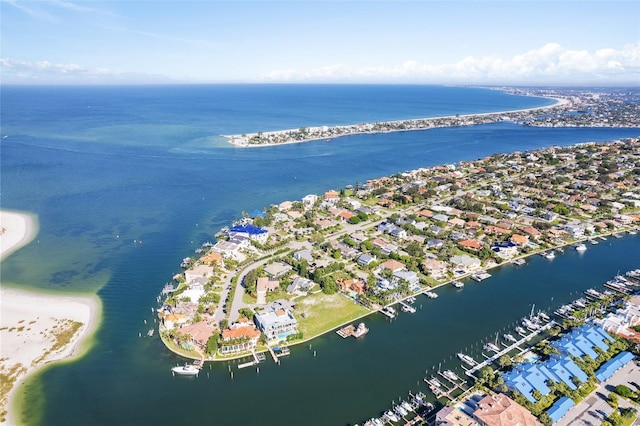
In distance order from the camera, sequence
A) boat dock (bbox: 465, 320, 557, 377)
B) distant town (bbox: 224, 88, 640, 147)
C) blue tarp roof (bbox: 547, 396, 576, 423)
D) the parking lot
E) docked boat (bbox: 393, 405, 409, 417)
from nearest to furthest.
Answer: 1. blue tarp roof (bbox: 547, 396, 576, 423)
2. the parking lot
3. docked boat (bbox: 393, 405, 409, 417)
4. boat dock (bbox: 465, 320, 557, 377)
5. distant town (bbox: 224, 88, 640, 147)

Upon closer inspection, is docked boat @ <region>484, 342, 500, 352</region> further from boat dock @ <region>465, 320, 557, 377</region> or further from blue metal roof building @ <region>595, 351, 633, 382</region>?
blue metal roof building @ <region>595, 351, 633, 382</region>

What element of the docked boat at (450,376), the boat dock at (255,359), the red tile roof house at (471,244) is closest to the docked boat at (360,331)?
the docked boat at (450,376)

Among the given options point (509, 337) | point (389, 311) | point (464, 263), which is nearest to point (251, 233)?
point (389, 311)

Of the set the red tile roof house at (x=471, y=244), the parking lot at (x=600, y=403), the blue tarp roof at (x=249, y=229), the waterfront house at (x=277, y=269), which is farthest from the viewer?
the blue tarp roof at (x=249, y=229)

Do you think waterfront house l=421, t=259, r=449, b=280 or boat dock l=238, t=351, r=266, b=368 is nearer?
boat dock l=238, t=351, r=266, b=368

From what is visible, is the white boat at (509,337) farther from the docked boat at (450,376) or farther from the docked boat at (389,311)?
the docked boat at (389,311)

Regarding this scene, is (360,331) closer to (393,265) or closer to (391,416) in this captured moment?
(391,416)

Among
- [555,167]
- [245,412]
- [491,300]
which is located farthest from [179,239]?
[555,167]

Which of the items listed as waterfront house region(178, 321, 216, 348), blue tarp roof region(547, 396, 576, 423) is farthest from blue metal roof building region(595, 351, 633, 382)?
waterfront house region(178, 321, 216, 348)
